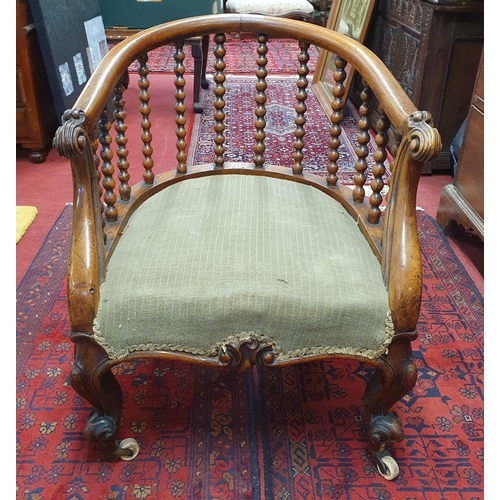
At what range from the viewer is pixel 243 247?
1148mm

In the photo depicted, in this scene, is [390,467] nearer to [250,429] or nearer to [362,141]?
[250,429]

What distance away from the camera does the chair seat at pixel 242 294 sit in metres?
1.04

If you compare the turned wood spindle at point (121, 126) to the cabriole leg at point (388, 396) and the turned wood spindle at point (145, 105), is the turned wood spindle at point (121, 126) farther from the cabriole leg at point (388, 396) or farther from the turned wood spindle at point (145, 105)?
the cabriole leg at point (388, 396)

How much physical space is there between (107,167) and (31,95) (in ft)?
5.86

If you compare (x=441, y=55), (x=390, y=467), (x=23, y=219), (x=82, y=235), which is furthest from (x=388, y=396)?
(x=441, y=55)

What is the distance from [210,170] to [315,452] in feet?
2.72

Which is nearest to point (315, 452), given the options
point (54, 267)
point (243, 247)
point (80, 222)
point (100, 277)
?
point (243, 247)

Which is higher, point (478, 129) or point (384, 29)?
point (384, 29)

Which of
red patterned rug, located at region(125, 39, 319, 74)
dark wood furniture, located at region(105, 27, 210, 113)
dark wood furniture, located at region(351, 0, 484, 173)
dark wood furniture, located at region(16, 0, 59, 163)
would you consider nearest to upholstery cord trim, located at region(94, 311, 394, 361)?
dark wood furniture, located at region(351, 0, 484, 173)

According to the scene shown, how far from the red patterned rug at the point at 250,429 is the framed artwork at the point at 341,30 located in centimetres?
215

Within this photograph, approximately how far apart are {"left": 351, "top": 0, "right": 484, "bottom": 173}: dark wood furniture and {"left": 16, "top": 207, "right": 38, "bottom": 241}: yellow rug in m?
1.97

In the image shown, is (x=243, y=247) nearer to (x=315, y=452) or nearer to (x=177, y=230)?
(x=177, y=230)

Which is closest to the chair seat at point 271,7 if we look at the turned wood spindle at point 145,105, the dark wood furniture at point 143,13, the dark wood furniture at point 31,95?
the dark wood furniture at point 143,13

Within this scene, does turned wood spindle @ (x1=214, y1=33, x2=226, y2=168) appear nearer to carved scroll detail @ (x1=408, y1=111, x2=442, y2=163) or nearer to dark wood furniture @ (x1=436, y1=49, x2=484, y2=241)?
carved scroll detail @ (x1=408, y1=111, x2=442, y2=163)
